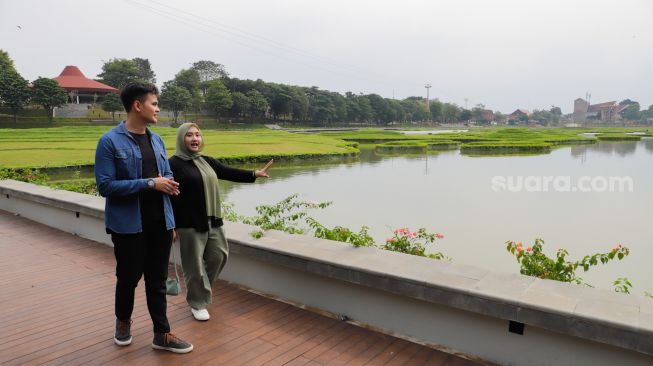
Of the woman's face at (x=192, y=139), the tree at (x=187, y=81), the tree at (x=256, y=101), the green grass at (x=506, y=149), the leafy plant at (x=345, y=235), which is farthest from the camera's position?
the tree at (x=187, y=81)

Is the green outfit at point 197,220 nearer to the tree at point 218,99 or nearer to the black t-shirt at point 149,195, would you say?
the black t-shirt at point 149,195

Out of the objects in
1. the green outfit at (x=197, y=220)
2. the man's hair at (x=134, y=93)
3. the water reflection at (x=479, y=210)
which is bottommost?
the water reflection at (x=479, y=210)

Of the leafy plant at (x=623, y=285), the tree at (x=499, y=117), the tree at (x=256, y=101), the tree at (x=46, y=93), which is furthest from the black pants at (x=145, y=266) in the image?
the tree at (x=499, y=117)

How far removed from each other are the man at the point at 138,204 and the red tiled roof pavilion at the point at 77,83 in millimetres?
54313

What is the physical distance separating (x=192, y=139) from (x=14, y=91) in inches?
1855

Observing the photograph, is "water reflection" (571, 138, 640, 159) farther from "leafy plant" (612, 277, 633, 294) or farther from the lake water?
"leafy plant" (612, 277, 633, 294)

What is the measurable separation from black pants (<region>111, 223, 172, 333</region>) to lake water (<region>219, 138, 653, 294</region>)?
13.8 ft

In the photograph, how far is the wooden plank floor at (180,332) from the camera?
8.17 ft

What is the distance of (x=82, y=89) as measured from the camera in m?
52.1

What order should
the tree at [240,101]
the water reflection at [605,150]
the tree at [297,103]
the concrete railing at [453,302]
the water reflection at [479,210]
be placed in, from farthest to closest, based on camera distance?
1. the tree at [297,103]
2. the tree at [240,101]
3. the water reflection at [605,150]
4. the water reflection at [479,210]
5. the concrete railing at [453,302]

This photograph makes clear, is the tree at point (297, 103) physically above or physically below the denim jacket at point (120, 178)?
above

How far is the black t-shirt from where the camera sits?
2.43 meters

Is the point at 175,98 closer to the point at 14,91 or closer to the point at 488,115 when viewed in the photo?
the point at 14,91

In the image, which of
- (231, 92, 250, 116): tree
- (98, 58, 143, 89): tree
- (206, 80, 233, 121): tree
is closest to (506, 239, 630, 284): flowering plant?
(206, 80, 233, 121): tree
